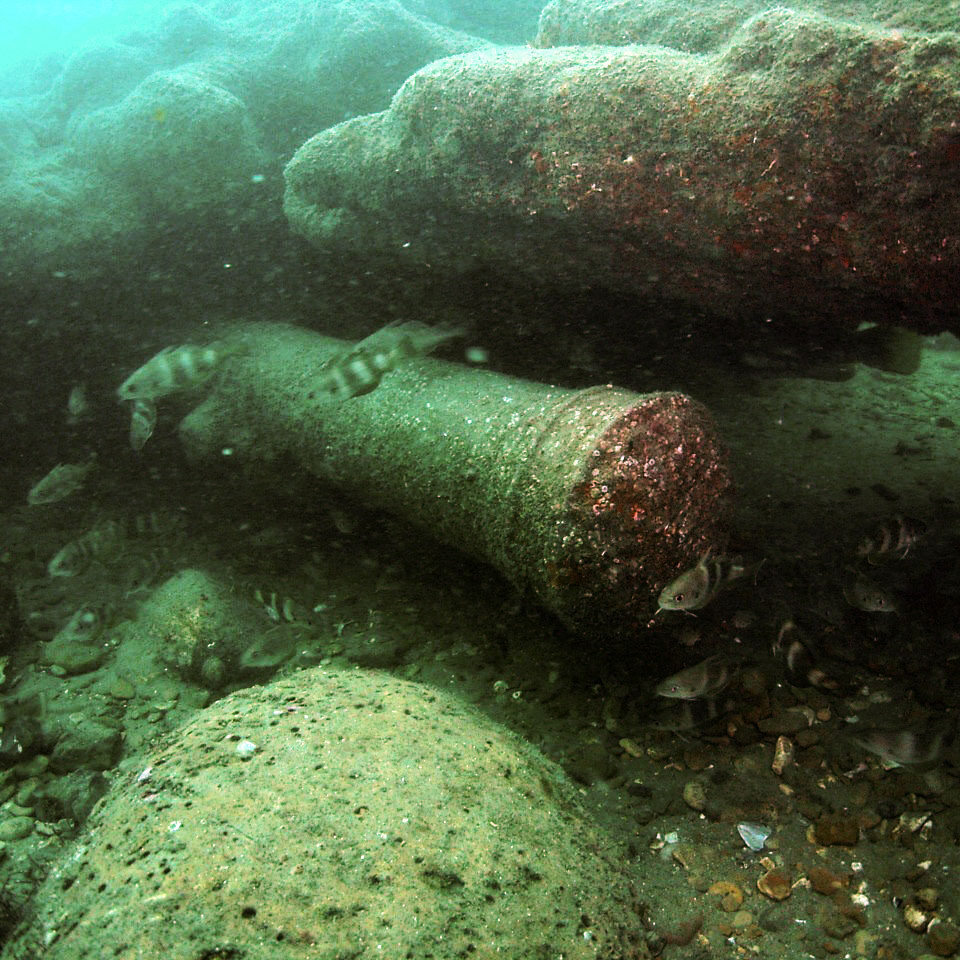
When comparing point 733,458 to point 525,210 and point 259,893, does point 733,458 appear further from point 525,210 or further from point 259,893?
point 259,893

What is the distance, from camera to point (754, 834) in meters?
2.88

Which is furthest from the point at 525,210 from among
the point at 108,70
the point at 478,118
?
the point at 108,70

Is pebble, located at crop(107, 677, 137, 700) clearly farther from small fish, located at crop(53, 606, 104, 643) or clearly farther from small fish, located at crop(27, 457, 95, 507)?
small fish, located at crop(27, 457, 95, 507)

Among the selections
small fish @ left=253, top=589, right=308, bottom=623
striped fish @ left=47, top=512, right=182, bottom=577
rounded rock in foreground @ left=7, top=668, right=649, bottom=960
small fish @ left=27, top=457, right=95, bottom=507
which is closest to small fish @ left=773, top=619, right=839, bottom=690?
rounded rock in foreground @ left=7, top=668, right=649, bottom=960

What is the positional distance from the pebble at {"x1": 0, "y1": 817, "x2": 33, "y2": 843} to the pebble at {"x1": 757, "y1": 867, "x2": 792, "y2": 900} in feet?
11.9

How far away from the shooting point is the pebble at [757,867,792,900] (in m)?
2.62

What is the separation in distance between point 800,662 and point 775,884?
1203mm

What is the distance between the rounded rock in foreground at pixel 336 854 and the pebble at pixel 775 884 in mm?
577

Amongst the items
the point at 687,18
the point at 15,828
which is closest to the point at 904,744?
the point at 15,828

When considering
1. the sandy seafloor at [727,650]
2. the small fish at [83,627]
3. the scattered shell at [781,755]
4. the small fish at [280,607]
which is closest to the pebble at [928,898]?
the sandy seafloor at [727,650]

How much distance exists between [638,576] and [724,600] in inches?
43.3

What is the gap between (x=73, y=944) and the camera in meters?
1.96

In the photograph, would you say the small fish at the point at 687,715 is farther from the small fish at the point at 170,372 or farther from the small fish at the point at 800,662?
the small fish at the point at 170,372

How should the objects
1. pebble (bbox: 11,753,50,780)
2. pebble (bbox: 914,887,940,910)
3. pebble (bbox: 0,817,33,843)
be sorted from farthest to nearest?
1. pebble (bbox: 11,753,50,780)
2. pebble (bbox: 0,817,33,843)
3. pebble (bbox: 914,887,940,910)
